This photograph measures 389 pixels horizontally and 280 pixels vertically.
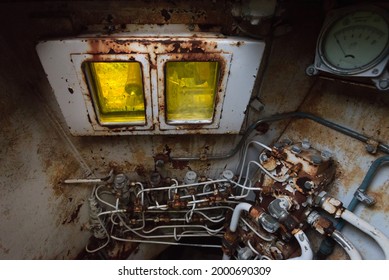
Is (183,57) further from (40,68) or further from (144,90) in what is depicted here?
(40,68)

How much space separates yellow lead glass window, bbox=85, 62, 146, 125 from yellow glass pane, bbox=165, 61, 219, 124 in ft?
0.50

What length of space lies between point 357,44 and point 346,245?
92cm

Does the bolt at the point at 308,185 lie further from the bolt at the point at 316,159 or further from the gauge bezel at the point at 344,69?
the gauge bezel at the point at 344,69

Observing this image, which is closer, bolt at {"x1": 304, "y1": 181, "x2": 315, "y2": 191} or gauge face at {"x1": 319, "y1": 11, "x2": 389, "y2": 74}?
gauge face at {"x1": 319, "y1": 11, "x2": 389, "y2": 74}

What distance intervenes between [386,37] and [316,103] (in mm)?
486

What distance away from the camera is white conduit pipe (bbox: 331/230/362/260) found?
1.02 m

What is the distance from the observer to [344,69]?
99 centimetres

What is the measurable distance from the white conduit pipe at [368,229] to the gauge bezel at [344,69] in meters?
0.66

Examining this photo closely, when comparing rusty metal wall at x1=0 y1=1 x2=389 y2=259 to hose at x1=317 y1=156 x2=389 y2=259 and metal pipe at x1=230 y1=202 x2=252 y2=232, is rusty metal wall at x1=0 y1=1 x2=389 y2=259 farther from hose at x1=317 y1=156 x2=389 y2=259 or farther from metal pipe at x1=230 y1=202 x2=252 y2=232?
metal pipe at x1=230 y1=202 x2=252 y2=232

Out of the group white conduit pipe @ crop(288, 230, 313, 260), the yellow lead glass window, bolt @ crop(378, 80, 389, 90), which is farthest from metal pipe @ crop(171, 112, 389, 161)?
white conduit pipe @ crop(288, 230, 313, 260)

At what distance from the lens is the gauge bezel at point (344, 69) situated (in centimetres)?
88

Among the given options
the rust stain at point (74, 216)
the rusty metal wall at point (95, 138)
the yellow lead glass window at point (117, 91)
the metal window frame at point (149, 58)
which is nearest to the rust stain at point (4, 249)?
the rusty metal wall at point (95, 138)

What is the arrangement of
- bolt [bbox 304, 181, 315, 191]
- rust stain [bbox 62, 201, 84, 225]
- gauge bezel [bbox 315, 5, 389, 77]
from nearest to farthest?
1. gauge bezel [bbox 315, 5, 389, 77]
2. bolt [bbox 304, 181, 315, 191]
3. rust stain [bbox 62, 201, 84, 225]
